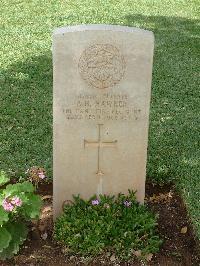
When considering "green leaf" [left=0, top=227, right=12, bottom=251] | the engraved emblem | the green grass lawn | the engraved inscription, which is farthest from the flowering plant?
the green grass lawn

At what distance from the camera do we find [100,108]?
13.7 feet

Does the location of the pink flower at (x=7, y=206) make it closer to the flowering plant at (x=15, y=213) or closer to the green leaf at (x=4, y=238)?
the flowering plant at (x=15, y=213)

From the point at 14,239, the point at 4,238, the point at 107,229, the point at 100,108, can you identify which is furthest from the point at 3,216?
the point at 100,108

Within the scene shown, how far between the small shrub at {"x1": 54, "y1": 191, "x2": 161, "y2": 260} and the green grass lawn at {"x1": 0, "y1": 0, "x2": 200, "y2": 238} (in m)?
0.48

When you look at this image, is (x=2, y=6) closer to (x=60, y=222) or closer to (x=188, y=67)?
(x=188, y=67)

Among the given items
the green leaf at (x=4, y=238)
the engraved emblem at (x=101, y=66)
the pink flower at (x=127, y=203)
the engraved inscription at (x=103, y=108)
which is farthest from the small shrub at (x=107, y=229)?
the engraved emblem at (x=101, y=66)

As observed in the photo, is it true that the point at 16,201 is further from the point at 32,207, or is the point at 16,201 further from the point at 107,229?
the point at 107,229

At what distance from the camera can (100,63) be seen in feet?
13.3

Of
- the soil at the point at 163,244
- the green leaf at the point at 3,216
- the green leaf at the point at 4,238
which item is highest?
the green leaf at the point at 3,216

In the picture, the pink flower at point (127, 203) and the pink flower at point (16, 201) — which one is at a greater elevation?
the pink flower at point (16, 201)

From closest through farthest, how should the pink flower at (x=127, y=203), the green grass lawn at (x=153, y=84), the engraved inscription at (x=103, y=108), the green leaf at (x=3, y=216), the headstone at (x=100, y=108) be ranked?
the green leaf at (x=3, y=216) → the headstone at (x=100, y=108) → the engraved inscription at (x=103, y=108) → the pink flower at (x=127, y=203) → the green grass lawn at (x=153, y=84)

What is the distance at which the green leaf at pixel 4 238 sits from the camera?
3.91 metres

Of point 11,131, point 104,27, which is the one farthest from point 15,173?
point 104,27

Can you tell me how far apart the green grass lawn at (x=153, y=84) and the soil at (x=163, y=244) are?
14 centimetres
